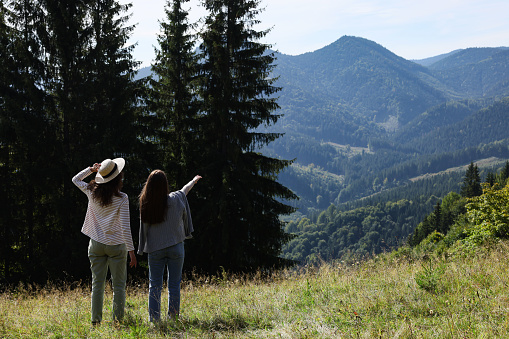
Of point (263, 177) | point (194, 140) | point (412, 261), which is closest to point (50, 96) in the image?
point (194, 140)

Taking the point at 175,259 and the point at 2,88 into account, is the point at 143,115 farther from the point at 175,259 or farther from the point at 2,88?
the point at 175,259

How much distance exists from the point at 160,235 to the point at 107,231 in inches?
25.5

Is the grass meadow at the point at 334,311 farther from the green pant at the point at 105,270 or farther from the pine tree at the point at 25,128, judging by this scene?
the pine tree at the point at 25,128

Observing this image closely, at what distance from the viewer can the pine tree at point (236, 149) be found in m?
13.6

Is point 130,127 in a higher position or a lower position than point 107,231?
higher

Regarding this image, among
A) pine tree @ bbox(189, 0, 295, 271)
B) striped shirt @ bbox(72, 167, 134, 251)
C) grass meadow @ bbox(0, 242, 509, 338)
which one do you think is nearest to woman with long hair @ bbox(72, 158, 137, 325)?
striped shirt @ bbox(72, 167, 134, 251)

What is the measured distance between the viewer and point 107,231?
13.7 feet

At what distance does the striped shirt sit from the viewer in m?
4.19

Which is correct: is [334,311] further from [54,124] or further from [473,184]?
[473,184]

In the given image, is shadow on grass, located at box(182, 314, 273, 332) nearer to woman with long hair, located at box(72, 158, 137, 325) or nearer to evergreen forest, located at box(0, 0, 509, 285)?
woman with long hair, located at box(72, 158, 137, 325)

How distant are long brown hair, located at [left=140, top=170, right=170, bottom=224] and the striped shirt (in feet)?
0.83

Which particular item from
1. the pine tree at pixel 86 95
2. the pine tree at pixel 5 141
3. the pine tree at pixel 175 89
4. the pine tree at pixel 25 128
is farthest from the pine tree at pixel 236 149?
the pine tree at pixel 5 141

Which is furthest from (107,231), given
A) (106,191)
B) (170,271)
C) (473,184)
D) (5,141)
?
(473,184)

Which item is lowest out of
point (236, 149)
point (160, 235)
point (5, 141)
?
point (160, 235)
